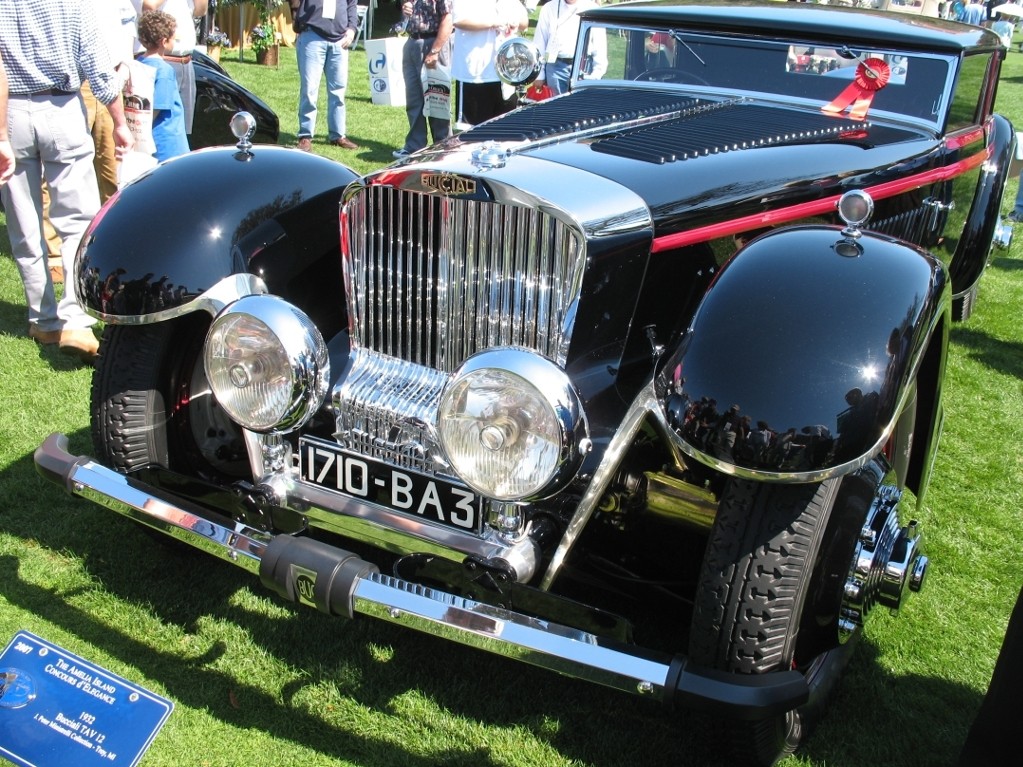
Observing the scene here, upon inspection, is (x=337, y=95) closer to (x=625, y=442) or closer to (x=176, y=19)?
(x=176, y=19)

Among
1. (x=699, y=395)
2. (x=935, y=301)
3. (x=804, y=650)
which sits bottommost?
(x=804, y=650)

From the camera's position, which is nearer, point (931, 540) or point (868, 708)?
point (868, 708)

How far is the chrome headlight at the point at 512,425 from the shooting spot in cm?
204

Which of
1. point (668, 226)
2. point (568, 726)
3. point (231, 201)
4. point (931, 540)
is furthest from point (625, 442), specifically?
point (931, 540)

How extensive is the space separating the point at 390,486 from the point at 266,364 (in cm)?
43

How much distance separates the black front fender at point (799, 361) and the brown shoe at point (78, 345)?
3321mm

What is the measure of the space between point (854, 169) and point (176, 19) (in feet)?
14.1

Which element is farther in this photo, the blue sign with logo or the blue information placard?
the blue sign with logo

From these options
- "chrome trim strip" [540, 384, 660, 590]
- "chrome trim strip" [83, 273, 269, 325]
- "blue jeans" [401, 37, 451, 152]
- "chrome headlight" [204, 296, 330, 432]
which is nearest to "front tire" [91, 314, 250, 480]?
"chrome trim strip" [83, 273, 269, 325]

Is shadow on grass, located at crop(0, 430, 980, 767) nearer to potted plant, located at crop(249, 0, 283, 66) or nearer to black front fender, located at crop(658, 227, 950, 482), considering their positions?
black front fender, located at crop(658, 227, 950, 482)

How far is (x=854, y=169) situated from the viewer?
119 inches

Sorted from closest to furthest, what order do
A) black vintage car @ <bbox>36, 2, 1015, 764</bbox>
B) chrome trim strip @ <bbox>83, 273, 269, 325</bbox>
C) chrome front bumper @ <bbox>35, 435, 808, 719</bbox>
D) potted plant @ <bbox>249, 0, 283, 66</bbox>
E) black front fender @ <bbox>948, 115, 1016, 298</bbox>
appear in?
chrome front bumper @ <bbox>35, 435, 808, 719</bbox> → black vintage car @ <bbox>36, 2, 1015, 764</bbox> → chrome trim strip @ <bbox>83, 273, 269, 325</bbox> → black front fender @ <bbox>948, 115, 1016, 298</bbox> → potted plant @ <bbox>249, 0, 283, 66</bbox>

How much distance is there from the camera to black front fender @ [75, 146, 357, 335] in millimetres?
2629

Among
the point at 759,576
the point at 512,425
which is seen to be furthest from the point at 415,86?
the point at 759,576
